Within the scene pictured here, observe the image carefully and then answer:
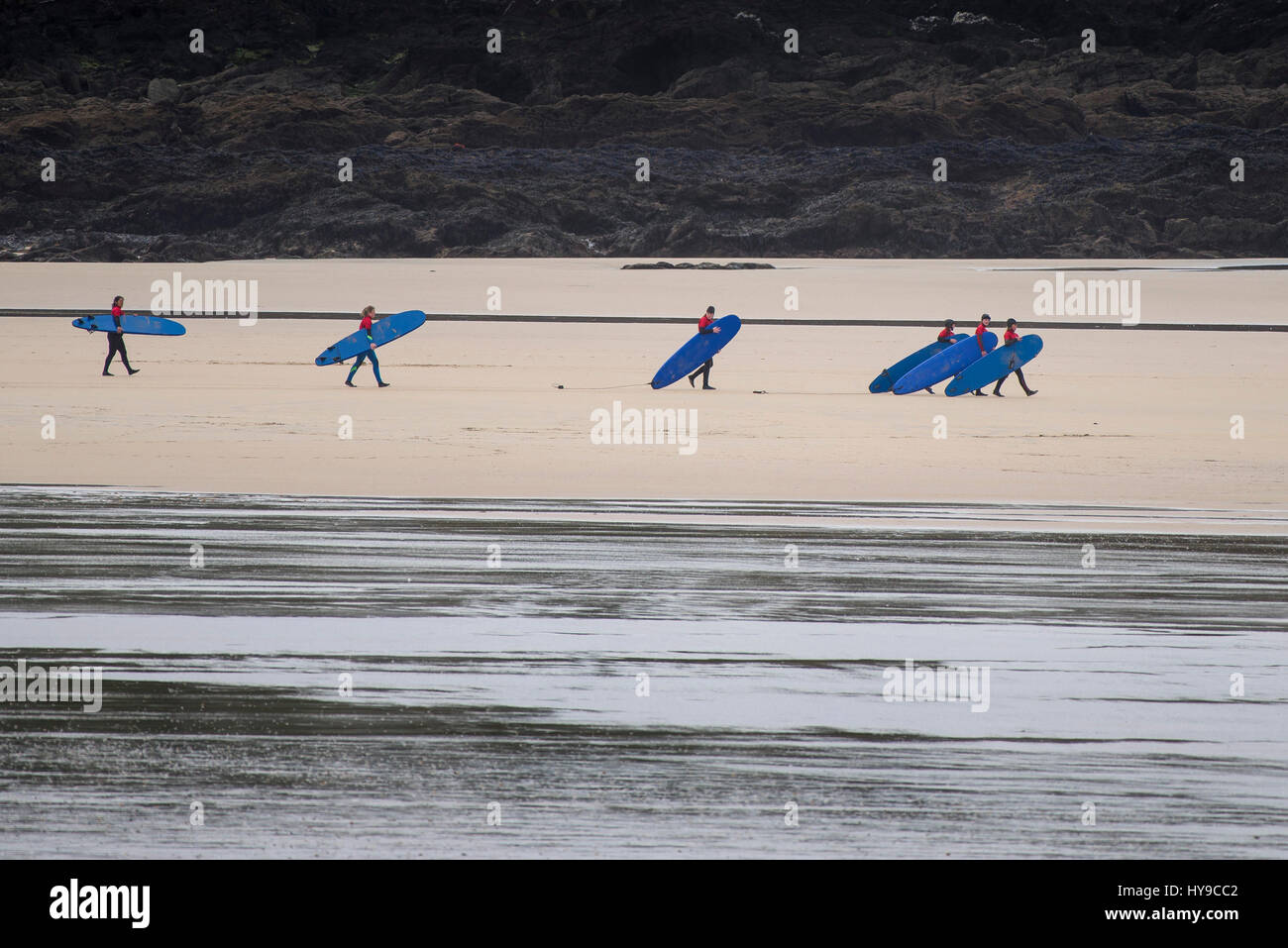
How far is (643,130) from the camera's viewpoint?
8938 cm

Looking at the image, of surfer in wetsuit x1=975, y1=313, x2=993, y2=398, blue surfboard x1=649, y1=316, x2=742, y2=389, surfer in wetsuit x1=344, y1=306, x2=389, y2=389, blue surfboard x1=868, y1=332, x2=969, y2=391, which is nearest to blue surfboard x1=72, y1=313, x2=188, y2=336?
surfer in wetsuit x1=344, y1=306, x2=389, y2=389

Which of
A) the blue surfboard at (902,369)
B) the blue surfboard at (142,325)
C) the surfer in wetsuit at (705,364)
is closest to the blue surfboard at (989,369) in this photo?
the blue surfboard at (902,369)

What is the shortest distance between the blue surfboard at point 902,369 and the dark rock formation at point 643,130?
4194cm

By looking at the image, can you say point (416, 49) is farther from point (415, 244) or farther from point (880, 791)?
point (880, 791)

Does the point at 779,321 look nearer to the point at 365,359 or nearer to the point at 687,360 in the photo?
the point at 687,360

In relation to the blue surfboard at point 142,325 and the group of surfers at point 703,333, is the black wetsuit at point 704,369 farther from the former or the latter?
the blue surfboard at point 142,325

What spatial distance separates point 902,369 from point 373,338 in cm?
727

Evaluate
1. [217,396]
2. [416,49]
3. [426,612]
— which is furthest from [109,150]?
[426,612]

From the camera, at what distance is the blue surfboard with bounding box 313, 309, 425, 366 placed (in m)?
23.8

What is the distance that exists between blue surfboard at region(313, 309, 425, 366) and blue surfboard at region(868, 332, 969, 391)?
22.2 feet

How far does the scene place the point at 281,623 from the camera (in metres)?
9.66

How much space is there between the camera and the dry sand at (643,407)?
50.8 feet

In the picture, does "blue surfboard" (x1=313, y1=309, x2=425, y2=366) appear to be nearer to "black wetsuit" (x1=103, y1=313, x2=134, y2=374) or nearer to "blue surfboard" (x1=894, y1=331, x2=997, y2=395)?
"black wetsuit" (x1=103, y1=313, x2=134, y2=374)

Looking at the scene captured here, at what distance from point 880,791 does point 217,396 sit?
52.7ft
